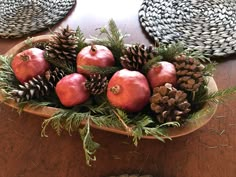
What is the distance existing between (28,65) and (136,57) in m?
0.22

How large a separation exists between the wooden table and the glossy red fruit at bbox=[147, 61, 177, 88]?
12 centimetres

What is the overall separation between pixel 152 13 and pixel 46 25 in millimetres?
295

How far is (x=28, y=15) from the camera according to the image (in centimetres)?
93

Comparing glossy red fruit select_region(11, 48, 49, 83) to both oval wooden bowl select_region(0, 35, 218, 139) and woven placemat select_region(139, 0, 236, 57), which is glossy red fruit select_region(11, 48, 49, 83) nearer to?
oval wooden bowl select_region(0, 35, 218, 139)

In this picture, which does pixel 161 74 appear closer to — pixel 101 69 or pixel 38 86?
pixel 101 69

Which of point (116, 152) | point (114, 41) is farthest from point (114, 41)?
point (116, 152)

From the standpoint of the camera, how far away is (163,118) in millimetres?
560

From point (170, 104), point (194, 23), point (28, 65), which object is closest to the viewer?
point (170, 104)

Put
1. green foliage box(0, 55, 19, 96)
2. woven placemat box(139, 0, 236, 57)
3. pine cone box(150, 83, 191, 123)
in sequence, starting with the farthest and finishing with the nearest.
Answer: woven placemat box(139, 0, 236, 57) < green foliage box(0, 55, 19, 96) < pine cone box(150, 83, 191, 123)

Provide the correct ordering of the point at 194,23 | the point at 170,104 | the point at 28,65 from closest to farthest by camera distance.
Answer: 1. the point at 170,104
2. the point at 28,65
3. the point at 194,23

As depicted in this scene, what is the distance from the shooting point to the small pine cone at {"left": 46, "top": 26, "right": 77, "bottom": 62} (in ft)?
2.19

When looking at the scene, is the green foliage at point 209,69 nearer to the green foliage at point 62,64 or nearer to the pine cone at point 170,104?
the pine cone at point 170,104

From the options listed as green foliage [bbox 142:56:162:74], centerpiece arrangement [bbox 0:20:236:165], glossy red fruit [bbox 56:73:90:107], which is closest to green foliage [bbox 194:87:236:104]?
centerpiece arrangement [bbox 0:20:236:165]

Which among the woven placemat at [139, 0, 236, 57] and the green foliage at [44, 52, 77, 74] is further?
the woven placemat at [139, 0, 236, 57]
